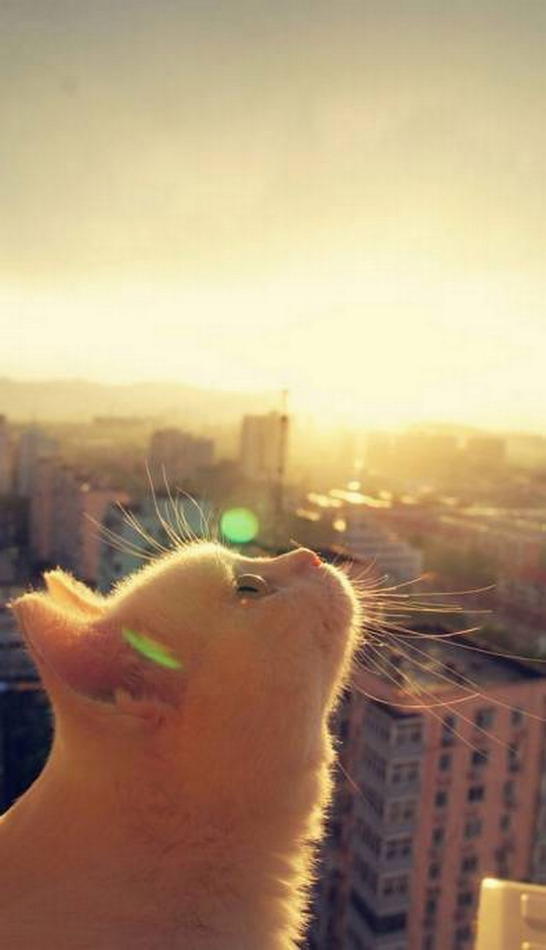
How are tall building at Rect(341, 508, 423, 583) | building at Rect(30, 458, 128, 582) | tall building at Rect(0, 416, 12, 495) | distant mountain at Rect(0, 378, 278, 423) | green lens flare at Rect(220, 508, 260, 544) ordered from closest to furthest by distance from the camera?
A: green lens flare at Rect(220, 508, 260, 544) < distant mountain at Rect(0, 378, 278, 423) < building at Rect(30, 458, 128, 582) < tall building at Rect(341, 508, 423, 583) < tall building at Rect(0, 416, 12, 495)

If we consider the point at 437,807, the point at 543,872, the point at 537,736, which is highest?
the point at 537,736

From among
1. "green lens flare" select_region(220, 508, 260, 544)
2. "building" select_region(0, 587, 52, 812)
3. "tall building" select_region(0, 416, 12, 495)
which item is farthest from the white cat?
"tall building" select_region(0, 416, 12, 495)

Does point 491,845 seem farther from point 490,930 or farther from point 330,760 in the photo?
point 330,760

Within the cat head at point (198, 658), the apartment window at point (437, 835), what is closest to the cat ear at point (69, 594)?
the cat head at point (198, 658)

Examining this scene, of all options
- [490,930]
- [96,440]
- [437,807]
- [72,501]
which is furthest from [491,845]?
[72,501]

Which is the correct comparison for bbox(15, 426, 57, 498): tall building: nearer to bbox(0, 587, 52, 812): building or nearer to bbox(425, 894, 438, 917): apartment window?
bbox(0, 587, 52, 812): building

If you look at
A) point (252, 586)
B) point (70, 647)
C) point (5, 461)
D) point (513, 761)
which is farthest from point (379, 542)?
point (70, 647)

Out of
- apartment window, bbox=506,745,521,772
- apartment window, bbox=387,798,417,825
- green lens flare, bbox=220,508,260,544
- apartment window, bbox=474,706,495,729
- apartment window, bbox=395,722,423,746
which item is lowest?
apartment window, bbox=387,798,417,825
